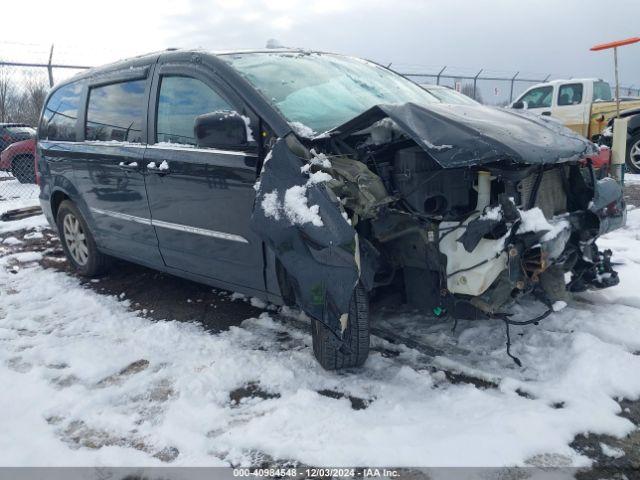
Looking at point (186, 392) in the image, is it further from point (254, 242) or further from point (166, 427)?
point (254, 242)

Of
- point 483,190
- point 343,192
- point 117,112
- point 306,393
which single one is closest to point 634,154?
point 483,190

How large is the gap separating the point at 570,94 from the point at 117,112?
9775mm

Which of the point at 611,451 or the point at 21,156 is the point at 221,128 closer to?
the point at 611,451

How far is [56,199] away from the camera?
16.9 feet

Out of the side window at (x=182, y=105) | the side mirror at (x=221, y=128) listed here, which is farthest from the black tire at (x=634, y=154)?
the side mirror at (x=221, y=128)

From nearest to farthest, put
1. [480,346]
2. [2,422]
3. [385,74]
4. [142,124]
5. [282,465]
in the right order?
1. [282,465]
2. [2,422]
3. [480,346]
4. [142,124]
5. [385,74]

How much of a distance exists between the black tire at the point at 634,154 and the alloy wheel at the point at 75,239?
875 centimetres

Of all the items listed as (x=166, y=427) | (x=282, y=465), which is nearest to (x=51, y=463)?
(x=166, y=427)

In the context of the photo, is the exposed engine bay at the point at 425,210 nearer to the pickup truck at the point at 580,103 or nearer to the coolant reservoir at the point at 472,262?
the coolant reservoir at the point at 472,262

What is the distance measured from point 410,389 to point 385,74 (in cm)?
250

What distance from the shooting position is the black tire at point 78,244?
4.81m

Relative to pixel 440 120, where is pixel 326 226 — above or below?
below

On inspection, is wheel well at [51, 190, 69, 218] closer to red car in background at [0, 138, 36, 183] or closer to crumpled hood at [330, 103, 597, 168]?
crumpled hood at [330, 103, 597, 168]

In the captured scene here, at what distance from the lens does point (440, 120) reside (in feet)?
8.43
